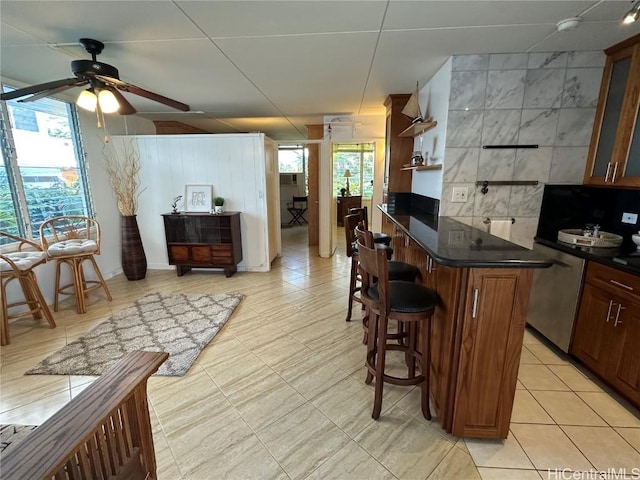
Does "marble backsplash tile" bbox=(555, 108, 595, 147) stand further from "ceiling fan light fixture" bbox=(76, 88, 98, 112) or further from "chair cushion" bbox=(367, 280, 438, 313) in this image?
"ceiling fan light fixture" bbox=(76, 88, 98, 112)

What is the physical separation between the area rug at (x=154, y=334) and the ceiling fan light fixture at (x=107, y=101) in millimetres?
1907

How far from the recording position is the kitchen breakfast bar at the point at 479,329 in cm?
131

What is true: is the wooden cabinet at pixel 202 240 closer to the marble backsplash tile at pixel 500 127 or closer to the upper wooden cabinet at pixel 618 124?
the marble backsplash tile at pixel 500 127

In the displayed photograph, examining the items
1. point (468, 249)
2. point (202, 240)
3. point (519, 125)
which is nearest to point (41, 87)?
point (202, 240)

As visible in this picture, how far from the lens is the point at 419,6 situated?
5.35 ft

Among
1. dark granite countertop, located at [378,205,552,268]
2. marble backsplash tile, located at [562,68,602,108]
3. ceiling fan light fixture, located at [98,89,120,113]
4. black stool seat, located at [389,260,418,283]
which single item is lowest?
black stool seat, located at [389,260,418,283]

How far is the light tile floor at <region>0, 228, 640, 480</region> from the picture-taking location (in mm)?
1380

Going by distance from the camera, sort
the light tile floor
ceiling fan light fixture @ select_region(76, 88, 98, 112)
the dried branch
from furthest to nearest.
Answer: the dried branch < ceiling fan light fixture @ select_region(76, 88, 98, 112) < the light tile floor

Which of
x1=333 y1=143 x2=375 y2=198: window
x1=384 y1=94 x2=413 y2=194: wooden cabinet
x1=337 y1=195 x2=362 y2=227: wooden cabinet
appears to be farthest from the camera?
x1=333 y1=143 x2=375 y2=198: window

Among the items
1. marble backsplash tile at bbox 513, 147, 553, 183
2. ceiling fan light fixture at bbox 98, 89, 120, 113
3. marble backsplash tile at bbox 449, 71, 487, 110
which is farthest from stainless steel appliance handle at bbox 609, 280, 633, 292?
ceiling fan light fixture at bbox 98, 89, 120, 113

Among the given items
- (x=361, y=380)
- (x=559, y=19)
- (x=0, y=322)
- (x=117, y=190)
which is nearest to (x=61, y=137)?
(x=117, y=190)

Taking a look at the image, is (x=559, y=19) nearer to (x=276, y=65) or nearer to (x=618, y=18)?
(x=618, y=18)

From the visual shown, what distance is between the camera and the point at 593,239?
2.02 m

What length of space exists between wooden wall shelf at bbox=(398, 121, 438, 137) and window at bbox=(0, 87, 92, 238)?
3878 mm
